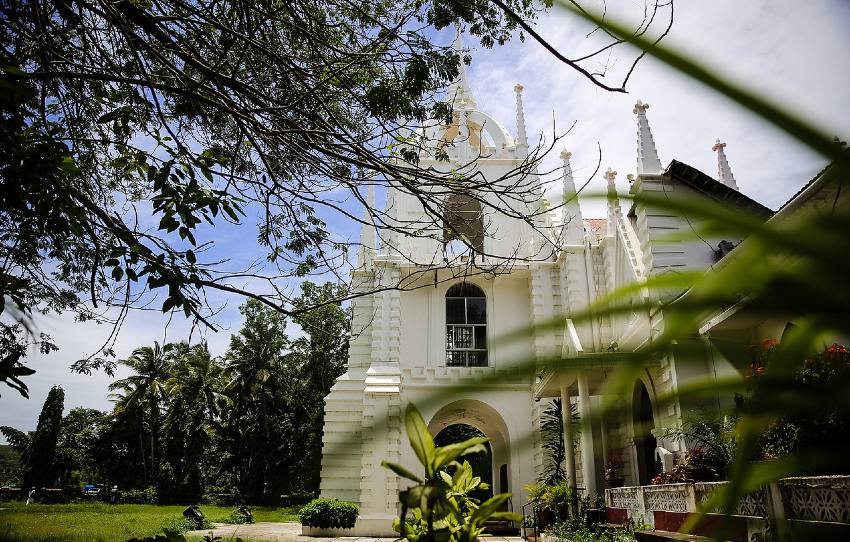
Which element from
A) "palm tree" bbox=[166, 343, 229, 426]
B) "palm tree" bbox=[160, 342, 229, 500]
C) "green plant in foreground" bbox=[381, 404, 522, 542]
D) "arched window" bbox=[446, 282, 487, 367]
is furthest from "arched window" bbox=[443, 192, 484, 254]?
"palm tree" bbox=[166, 343, 229, 426]

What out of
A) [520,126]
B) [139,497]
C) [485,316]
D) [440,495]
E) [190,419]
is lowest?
[139,497]

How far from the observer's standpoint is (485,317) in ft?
59.5

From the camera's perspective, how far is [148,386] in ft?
127

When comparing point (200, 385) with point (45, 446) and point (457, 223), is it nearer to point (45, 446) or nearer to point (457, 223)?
point (45, 446)

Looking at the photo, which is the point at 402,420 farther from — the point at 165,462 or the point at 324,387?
the point at 165,462

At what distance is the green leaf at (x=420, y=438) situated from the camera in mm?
983

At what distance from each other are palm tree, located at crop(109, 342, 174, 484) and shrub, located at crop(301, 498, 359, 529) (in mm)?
26632

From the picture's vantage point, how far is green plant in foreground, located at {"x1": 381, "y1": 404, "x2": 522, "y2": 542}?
37.6 inches

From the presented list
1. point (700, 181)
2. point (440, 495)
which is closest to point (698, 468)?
point (700, 181)

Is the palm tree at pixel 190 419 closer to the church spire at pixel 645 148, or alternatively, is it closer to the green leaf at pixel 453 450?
the church spire at pixel 645 148

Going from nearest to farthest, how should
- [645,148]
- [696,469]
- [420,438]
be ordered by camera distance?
[420,438] → [696,469] → [645,148]

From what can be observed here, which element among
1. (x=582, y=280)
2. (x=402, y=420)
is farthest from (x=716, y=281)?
(x=582, y=280)

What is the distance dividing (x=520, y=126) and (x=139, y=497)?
3043 cm

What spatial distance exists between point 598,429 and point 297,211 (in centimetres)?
569
